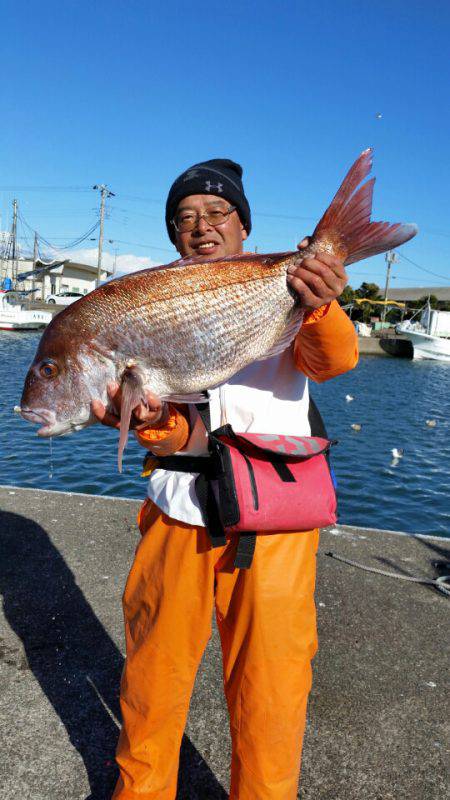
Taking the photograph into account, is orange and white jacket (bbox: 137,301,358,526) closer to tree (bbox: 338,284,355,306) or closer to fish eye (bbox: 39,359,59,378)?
fish eye (bbox: 39,359,59,378)

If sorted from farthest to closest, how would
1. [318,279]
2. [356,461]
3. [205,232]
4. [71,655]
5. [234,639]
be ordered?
[356,461], [71,655], [205,232], [234,639], [318,279]

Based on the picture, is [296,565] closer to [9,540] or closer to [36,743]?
[36,743]

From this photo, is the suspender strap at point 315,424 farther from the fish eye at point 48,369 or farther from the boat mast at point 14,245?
the boat mast at point 14,245

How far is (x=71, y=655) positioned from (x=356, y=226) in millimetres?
3275

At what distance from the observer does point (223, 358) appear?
2338 millimetres

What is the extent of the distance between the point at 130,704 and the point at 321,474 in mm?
1371

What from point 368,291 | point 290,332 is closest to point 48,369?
point 290,332

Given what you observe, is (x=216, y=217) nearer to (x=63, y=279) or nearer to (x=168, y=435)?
(x=168, y=435)

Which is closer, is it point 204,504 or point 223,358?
point 223,358

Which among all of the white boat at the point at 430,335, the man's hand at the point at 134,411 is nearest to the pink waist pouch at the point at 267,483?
the man's hand at the point at 134,411

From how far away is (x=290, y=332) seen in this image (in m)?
2.39

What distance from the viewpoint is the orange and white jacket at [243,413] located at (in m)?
2.52

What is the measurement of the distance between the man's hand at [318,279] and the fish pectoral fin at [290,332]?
0.20ft

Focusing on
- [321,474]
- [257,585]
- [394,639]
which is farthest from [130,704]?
[394,639]
